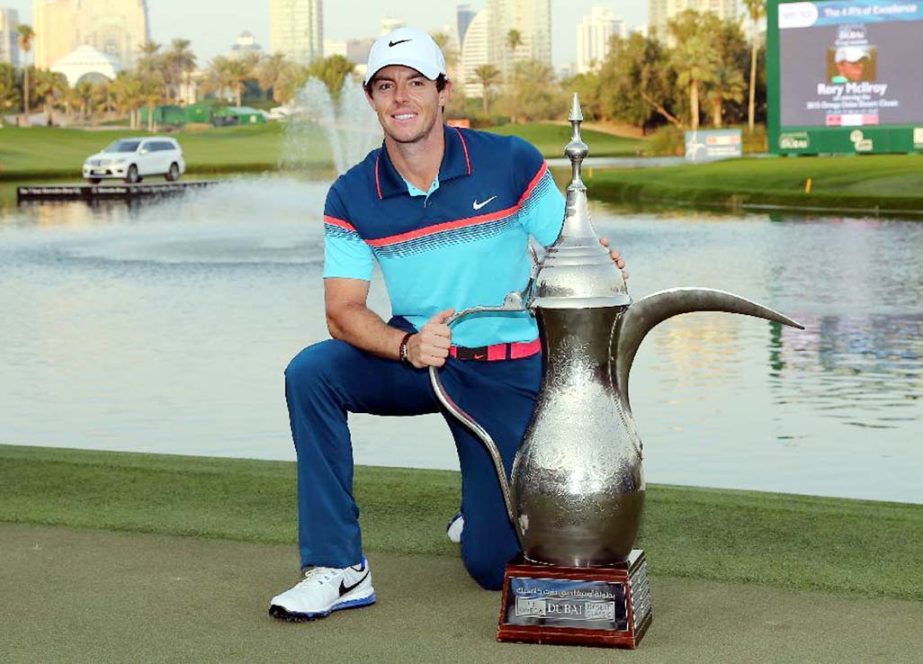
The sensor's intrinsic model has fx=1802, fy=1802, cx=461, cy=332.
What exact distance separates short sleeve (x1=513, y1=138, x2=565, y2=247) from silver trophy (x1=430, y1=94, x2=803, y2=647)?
0.55 meters

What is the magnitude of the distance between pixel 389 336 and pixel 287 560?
36.8 inches

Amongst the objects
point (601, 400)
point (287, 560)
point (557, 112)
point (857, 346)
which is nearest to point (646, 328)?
point (601, 400)

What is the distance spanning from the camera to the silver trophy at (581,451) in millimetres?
4258

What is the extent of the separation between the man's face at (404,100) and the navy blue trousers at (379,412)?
555 mm

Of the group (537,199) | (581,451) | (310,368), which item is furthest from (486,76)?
(581,451)

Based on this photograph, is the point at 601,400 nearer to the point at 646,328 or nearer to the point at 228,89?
the point at 646,328

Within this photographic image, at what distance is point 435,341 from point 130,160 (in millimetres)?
47664

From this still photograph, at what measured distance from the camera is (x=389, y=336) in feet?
15.3

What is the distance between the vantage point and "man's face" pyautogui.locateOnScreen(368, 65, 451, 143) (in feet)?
15.8

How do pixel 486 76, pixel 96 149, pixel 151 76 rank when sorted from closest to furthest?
pixel 96 149
pixel 486 76
pixel 151 76

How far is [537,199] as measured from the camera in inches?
194

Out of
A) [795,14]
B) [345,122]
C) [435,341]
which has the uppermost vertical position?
[795,14]

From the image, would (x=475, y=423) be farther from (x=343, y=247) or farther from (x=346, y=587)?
(x=343, y=247)

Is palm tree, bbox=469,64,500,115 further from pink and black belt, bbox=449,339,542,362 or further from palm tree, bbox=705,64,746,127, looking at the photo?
pink and black belt, bbox=449,339,542,362
